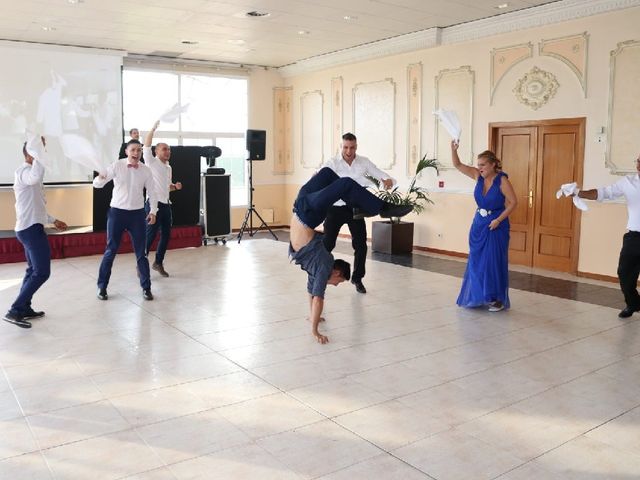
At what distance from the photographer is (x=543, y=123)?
7789 mm

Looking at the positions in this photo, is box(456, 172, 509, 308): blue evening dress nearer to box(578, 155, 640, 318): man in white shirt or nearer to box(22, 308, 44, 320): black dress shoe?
box(578, 155, 640, 318): man in white shirt

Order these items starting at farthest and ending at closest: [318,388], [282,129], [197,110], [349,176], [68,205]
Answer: [282,129]
[197,110]
[68,205]
[349,176]
[318,388]

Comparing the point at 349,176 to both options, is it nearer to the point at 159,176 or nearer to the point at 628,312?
the point at 159,176

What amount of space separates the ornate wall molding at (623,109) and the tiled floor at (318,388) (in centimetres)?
174

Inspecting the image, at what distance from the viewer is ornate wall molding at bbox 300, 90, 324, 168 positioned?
1158cm

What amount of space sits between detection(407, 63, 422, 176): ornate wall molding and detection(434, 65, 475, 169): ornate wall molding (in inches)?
13.5

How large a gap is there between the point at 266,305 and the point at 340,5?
3904mm

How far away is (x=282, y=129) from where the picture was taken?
41.1ft

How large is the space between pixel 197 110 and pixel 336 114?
260 cm

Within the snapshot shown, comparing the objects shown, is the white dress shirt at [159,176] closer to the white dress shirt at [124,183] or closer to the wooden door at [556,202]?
the white dress shirt at [124,183]

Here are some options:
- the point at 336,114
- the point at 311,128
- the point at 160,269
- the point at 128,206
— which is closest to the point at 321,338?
the point at 128,206

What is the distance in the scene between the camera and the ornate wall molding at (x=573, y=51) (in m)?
7.25

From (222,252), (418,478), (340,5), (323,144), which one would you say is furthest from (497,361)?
(323,144)

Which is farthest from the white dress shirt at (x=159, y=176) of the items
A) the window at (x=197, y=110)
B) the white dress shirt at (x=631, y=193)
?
the white dress shirt at (x=631, y=193)
